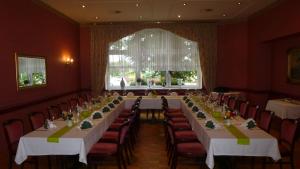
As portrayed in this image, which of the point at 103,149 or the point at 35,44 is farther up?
the point at 35,44

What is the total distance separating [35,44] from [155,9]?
380cm

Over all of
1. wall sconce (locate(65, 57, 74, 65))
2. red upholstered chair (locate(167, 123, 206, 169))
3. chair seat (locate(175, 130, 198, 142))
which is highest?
wall sconce (locate(65, 57, 74, 65))

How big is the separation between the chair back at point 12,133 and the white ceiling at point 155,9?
4226 millimetres

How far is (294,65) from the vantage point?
349 inches

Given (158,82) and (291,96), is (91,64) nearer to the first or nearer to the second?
(158,82)

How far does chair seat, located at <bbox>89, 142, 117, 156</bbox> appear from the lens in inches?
184

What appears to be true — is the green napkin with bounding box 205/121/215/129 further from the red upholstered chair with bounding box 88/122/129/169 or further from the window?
the window

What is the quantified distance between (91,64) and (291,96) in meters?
7.58

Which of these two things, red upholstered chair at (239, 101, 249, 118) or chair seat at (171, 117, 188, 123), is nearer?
red upholstered chair at (239, 101, 249, 118)

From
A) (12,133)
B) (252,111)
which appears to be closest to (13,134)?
(12,133)

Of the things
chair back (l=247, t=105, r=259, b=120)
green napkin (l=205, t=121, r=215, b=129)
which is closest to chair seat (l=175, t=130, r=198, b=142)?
green napkin (l=205, t=121, r=215, b=129)

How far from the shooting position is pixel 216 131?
4707 mm

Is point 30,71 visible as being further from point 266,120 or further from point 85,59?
point 266,120

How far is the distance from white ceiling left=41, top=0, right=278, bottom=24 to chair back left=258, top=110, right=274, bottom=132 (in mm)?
3888
